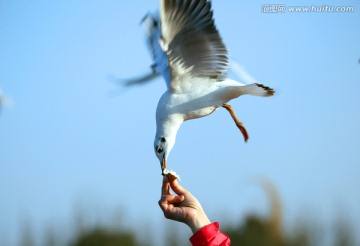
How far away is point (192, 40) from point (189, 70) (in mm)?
68

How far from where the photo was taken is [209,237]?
860 millimetres

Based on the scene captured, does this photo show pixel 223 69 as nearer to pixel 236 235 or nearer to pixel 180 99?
pixel 180 99

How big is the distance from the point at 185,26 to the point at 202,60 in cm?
8

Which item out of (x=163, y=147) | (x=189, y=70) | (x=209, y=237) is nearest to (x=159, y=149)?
(x=163, y=147)

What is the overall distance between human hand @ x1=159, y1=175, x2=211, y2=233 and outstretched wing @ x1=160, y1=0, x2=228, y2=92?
33 centimetres

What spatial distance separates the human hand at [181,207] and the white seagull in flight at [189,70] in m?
0.17

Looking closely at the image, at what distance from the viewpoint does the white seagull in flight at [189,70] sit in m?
1.17

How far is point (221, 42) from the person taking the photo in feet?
4.28

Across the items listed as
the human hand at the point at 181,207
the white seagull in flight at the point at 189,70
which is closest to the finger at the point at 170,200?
the human hand at the point at 181,207

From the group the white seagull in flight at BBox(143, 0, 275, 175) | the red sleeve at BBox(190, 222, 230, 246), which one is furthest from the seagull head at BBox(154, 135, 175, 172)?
the red sleeve at BBox(190, 222, 230, 246)

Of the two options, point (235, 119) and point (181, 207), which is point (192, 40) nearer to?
point (235, 119)

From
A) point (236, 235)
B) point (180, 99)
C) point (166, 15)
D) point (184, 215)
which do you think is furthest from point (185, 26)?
point (236, 235)

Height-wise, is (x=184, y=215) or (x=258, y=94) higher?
(x=258, y=94)

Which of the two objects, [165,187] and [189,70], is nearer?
[165,187]
